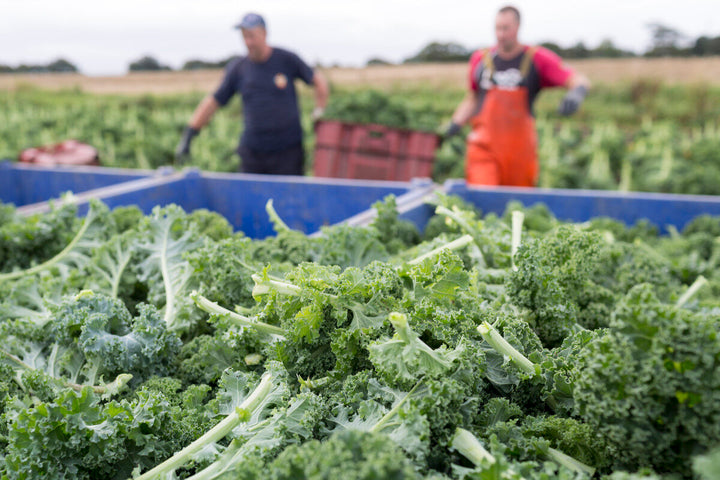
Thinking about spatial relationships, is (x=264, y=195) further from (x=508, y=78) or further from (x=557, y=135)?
(x=557, y=135)

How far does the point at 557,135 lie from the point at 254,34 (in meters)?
9.57

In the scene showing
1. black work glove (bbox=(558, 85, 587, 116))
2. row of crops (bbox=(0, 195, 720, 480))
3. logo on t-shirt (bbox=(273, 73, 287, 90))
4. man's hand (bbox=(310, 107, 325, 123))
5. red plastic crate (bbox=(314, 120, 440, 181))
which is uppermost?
logo on t-shirt (bbox=(273, 73, 287, 90))

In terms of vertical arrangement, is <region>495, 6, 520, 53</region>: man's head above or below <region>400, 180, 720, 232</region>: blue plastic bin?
above

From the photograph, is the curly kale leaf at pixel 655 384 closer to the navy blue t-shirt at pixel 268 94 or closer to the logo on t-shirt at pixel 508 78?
the logo on t-shirt at pixel 508 78

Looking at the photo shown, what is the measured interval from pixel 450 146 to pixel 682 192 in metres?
4.44

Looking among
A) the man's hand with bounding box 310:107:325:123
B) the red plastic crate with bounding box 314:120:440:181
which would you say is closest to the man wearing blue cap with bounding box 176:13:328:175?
the man's hand with bounding box 310:107:325:123

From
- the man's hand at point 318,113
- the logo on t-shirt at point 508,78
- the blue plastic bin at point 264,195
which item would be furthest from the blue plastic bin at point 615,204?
the man's hand at point 318,113

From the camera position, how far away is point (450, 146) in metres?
12.1

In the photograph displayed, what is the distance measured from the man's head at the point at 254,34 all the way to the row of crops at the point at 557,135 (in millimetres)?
1680

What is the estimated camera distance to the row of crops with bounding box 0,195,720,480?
1.46 meters

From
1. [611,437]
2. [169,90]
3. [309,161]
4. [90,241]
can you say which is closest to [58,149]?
[309,161]

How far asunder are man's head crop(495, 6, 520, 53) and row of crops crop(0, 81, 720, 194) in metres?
2.03

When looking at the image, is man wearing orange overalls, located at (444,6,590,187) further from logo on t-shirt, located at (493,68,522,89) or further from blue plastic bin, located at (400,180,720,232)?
blue plastic bin, located at (400,180,720,232)

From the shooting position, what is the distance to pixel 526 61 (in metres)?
6.77
